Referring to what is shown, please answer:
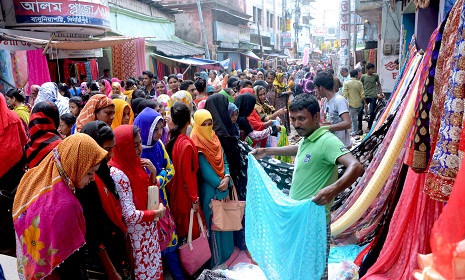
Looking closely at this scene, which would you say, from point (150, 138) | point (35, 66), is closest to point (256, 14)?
point (35, 66)

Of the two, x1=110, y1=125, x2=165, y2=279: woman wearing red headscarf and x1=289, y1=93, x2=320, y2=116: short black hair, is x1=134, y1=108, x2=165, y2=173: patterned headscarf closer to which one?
x1=110, y1=125, x2=165, y2=279: woman wearing red headscarf

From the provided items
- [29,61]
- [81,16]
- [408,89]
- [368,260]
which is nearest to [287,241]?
[368,260]

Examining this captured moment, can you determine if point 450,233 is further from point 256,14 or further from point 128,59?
point 256,14

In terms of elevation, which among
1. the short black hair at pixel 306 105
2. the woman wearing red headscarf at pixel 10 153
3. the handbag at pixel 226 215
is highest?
the short black hair at pixel 306 105

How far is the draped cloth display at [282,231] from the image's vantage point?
2545mm

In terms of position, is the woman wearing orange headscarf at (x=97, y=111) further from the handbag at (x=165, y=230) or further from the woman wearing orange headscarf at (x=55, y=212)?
the woman wearing orange headscarf at (x=55, y=212)

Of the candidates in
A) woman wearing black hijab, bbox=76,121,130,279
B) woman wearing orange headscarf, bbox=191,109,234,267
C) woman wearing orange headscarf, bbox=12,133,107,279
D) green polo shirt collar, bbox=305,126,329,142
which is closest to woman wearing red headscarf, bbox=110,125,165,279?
woman wearing black hijab, bbox=76,121,130,279

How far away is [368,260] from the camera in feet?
10.5

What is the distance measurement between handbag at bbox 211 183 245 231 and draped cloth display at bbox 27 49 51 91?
7.99m

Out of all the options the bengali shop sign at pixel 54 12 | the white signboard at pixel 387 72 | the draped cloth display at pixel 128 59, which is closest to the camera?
the white signboard at pixel 387 72

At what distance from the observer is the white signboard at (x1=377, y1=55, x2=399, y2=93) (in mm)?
10488

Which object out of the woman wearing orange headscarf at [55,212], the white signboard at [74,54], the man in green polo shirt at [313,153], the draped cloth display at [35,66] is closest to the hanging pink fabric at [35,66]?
the draped cloth display at [35,66]

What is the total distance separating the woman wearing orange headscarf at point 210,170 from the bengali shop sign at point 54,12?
9216mm

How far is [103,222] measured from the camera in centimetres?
245
